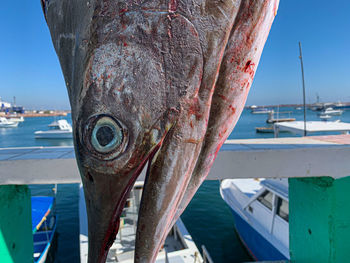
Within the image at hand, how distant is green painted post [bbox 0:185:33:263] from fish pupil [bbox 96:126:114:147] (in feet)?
6.28

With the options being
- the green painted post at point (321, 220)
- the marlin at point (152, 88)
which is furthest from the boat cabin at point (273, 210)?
the marlin at point (152, 88)

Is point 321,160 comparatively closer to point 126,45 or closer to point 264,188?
point 126,45

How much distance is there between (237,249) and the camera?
953 centimetres

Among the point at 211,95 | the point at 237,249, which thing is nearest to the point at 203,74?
the point at 211,95

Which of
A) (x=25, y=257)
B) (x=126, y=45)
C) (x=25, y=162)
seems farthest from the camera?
(x=25, y=257)

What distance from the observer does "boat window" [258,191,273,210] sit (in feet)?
23.9

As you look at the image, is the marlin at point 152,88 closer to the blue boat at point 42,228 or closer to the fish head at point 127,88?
the fish head at point 127,88

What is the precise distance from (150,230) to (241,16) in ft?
2.59

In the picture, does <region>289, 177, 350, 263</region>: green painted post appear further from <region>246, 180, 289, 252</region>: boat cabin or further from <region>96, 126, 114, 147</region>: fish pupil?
<region>246, 180, 289, 252</region>: boat cabin

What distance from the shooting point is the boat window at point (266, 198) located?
7277mm

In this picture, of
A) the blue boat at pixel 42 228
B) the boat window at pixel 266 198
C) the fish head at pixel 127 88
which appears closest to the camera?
the fish head at pixel 127 88

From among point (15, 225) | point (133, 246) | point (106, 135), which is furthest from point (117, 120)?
point (133, 246)

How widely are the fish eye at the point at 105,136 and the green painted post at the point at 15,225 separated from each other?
189 cm

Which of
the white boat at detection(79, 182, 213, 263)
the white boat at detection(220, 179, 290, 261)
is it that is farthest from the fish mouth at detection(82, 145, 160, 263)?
the white boat at detection(220, 179, 290, 261)
